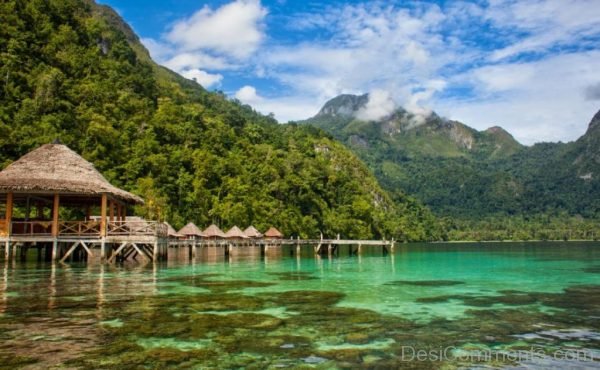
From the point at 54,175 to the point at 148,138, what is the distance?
3555cm

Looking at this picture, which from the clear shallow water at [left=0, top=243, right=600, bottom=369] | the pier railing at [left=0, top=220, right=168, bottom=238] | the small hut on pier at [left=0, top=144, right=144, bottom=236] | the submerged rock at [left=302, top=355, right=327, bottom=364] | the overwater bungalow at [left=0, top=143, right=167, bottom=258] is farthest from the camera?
the pier railing at [left=0, top=220, right=168, bottom=238]

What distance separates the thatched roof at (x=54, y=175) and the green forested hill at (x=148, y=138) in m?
10.4

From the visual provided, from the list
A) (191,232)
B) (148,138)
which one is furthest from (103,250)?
(148,138)

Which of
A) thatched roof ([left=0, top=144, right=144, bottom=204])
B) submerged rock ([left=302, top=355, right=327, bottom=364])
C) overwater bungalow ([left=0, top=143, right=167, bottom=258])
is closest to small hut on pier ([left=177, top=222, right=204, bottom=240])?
overwater bungalow ([left=0, top=143, right=167, bottom=258])

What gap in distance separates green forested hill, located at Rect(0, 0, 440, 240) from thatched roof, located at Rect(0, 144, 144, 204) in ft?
34.1

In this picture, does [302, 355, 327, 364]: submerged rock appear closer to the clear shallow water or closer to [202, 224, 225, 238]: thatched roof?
the clear shallow water

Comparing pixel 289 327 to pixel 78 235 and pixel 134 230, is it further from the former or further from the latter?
pixel 78 235

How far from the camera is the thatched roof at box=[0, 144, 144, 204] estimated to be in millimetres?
21438

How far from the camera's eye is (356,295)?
14.1 m

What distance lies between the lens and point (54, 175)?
2259cm

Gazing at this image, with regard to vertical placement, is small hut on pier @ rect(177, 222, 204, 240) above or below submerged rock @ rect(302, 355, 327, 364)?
above

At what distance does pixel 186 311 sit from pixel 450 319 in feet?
19.1

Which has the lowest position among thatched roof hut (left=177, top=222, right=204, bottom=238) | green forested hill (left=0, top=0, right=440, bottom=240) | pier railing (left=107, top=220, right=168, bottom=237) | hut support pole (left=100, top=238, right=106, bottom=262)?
hut support pole (left=100, top=238, right=106, bottom=262)

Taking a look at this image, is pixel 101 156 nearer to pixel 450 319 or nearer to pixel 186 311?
pixel 186 311
